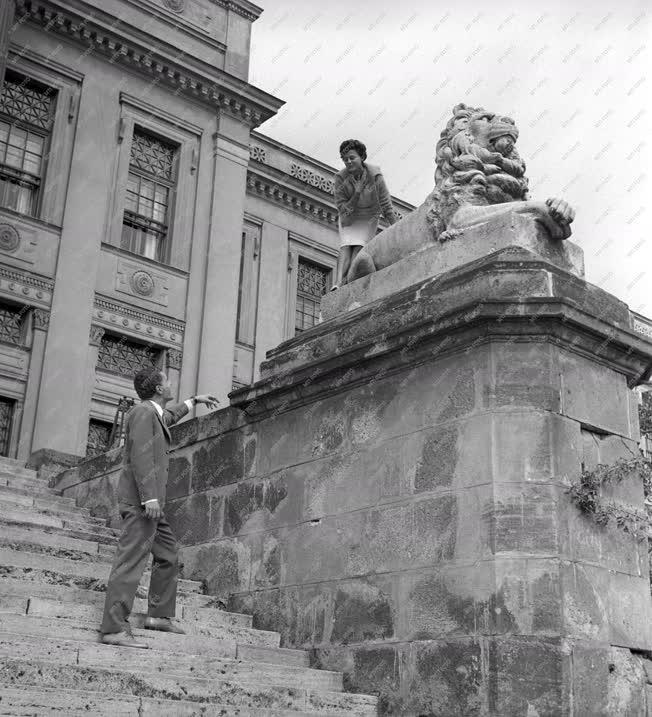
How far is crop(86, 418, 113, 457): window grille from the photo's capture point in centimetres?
2116

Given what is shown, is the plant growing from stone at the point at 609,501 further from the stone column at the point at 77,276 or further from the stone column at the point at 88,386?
the stone column at the point at 88,386

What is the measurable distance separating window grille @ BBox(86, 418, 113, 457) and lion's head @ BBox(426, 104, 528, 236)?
1446cm

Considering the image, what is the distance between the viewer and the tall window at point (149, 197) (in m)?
23.0

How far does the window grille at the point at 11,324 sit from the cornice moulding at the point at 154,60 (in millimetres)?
6623

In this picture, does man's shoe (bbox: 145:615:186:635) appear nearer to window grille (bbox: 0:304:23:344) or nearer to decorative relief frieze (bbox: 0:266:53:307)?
window grille (bbox: 0:304:23:344)

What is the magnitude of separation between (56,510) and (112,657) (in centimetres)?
486

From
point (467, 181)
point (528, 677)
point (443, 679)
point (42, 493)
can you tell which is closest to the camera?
point (528, 677)

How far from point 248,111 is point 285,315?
5770 mm

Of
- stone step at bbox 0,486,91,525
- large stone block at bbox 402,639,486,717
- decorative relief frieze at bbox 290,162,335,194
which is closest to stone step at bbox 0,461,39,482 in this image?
stone step at bbox 0,486,91,525

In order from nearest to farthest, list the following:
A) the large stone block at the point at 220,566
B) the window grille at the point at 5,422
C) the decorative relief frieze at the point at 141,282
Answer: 1. the large stone block at the point at 220,566
2. the window grille at the point at 5,422
3. the decorative relief frieze at the point at 141,282

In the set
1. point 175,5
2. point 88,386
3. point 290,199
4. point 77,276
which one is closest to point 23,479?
point 88,386

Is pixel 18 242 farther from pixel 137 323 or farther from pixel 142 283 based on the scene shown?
pixel 137 323

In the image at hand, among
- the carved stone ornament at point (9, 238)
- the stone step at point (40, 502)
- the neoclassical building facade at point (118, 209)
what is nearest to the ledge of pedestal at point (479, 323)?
the stone step at point (40, 502)

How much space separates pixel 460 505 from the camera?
6516 mm
